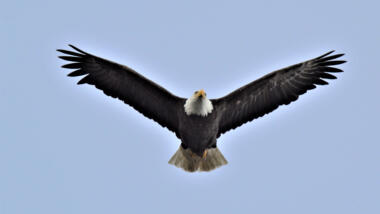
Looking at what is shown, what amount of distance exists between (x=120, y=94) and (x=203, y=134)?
203 centimetres

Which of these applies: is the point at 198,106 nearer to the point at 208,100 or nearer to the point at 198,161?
the point at 208,100

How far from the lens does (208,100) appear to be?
14.2m

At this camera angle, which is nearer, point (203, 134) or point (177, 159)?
point (203, 134)

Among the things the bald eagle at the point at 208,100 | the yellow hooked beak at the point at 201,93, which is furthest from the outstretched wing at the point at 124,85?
the yellow hooked beak at the point at 201,93

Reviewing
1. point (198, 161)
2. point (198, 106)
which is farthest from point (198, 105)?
point (198, 161)

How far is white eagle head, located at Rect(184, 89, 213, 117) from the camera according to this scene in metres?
13.9

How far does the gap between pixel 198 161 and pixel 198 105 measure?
1.75 meters

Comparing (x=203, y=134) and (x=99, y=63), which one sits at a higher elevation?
(x=99, y=63)

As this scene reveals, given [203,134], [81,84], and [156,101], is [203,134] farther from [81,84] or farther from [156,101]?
[81,84]

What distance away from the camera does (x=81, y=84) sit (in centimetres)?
1468

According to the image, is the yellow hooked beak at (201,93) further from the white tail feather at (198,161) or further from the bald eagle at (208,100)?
the white tail feather at (198,161)

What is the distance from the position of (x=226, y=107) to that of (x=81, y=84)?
3.14 m

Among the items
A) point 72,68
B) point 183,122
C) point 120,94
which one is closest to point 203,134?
point 183,122

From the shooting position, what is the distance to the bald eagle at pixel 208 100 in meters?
14.4
